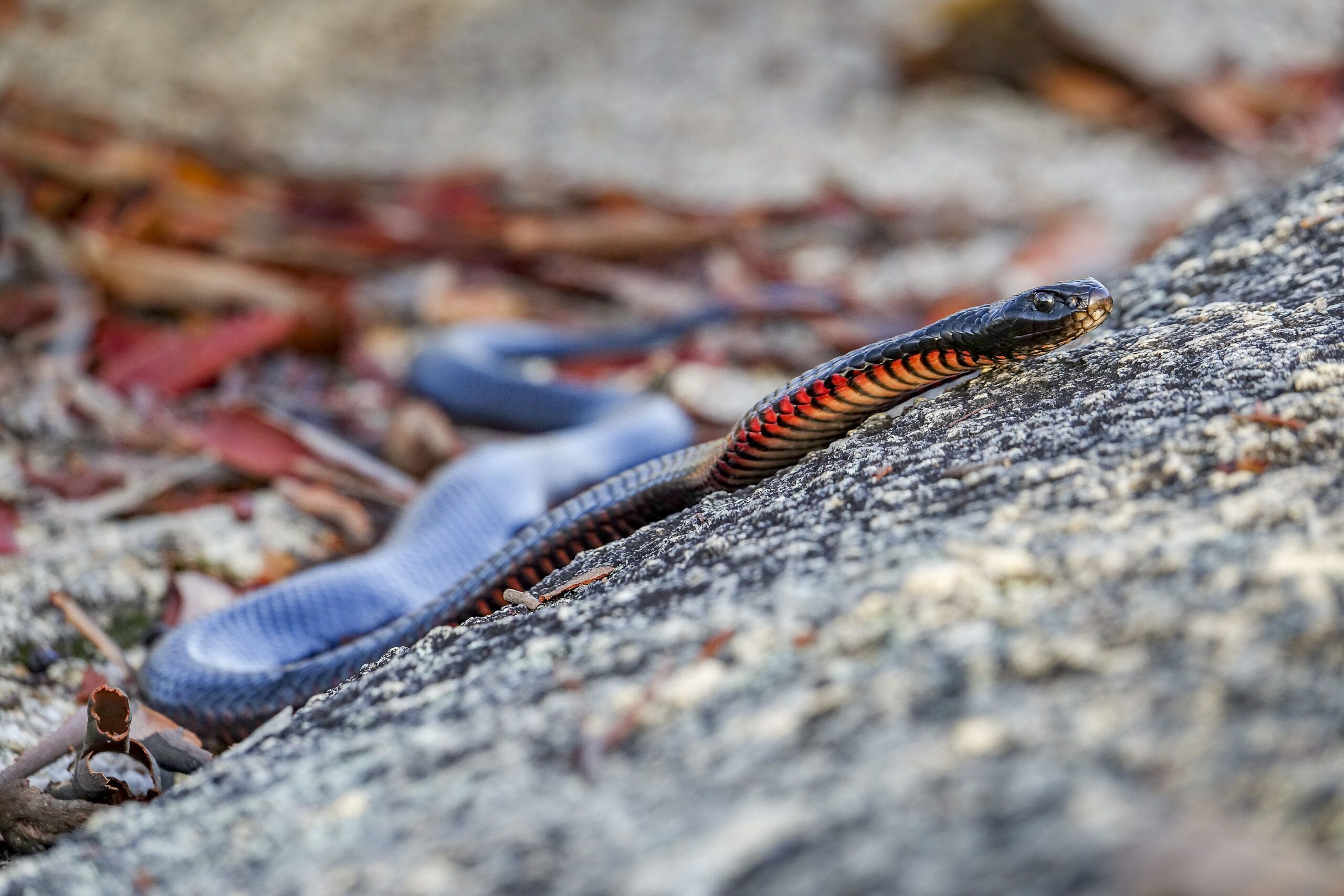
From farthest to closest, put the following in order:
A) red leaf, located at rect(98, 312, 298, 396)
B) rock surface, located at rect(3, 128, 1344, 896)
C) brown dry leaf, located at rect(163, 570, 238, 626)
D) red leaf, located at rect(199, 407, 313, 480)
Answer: red leaf, located at rect(98, 312, 298, 396)
red leaf, located at rect(199, 407, 313, 480)
brown dry leaf, located at rect(163, 570, 238, 626)
rock surface, located at rect(3, 128, 1344, 896)

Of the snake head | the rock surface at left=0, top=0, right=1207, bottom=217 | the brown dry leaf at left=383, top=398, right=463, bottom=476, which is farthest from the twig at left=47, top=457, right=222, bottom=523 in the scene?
the rock surface at left=0, top=0, right=1207, bottom=217

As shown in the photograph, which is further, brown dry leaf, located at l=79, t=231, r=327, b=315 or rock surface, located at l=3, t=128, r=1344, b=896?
brown dry leaf, located at l=79, t=231, r=327, b=315

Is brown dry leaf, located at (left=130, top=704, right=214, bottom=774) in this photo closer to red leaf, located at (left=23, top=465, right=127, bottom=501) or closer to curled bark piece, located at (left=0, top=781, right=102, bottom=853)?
curled bark piece, located at (left=0, top=781, right=102, bottom=853)

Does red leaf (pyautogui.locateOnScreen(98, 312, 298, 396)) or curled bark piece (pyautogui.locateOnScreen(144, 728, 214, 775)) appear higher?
red leaf (pyautogui.locateOnScreen(98, 312, 298, 396))

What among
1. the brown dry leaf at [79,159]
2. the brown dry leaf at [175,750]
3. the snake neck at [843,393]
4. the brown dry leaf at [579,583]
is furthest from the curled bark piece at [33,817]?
the brown dry leaf at [79,159]

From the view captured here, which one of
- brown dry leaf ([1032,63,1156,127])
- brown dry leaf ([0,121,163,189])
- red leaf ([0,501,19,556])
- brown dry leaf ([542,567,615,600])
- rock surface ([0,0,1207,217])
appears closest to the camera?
brown dry leaf ([542,567,615,600])

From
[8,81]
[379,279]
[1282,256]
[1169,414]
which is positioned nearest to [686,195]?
[379,279]
